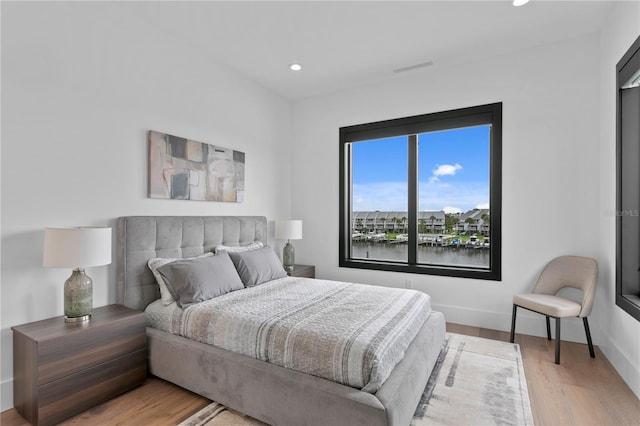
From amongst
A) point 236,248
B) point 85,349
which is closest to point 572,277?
point 236,248

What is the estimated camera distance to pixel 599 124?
2975mm

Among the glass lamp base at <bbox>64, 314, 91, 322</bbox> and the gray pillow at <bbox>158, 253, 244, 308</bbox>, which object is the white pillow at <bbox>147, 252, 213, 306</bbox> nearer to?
the gray pillow at <bbox>158, 253, 244, 308</bbox>

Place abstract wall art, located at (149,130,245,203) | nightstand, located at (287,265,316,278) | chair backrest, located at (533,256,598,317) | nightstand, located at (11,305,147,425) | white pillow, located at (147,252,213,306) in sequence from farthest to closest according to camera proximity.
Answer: nightstand, located at (287,265,316,278), abstract wall art, located at (149,130,245,203), chair backrest, located at (533,256,598,317), white pillow, located at (147,252,213,306), nightstand, located at (11,305,147,425)

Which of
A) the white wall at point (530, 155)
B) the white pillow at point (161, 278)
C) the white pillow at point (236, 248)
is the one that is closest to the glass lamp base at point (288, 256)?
the white pillow at point (236, 248)

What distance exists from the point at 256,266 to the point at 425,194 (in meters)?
2.20

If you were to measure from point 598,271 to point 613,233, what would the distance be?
1.47ft

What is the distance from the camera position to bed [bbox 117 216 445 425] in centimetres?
162

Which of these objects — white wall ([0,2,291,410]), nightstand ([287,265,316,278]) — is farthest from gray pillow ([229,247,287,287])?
white wall ([0,2,291,410])

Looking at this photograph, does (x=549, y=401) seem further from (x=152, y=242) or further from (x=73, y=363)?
(x=152, y=242)

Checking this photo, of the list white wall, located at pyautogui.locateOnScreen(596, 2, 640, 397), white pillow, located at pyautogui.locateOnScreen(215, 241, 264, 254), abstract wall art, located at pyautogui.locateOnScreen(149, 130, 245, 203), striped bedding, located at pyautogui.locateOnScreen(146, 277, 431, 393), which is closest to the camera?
striped bedding, located at pyautogui.locateOnScreen(146, 277, 431, 393)

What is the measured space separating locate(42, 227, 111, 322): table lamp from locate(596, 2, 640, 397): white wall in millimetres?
3627

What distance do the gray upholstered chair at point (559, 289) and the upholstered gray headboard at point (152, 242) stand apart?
2.93 m

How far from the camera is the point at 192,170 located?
3.18 meters

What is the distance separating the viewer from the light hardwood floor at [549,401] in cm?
192
